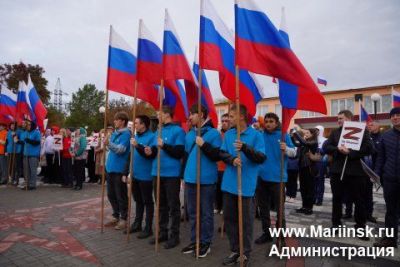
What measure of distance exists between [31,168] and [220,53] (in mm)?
8580

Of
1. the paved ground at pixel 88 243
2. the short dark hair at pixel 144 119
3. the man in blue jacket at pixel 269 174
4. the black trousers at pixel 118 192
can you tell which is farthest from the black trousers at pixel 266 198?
the black trousers at pixel 118 192

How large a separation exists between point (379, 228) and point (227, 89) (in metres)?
4.21

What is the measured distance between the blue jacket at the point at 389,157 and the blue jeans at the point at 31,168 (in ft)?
33.2

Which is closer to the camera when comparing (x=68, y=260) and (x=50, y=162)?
(x=68, y=260)

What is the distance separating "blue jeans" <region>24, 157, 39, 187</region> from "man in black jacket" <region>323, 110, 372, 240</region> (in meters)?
9.26

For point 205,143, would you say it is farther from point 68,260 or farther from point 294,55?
point 68,260

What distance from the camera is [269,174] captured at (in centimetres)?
554

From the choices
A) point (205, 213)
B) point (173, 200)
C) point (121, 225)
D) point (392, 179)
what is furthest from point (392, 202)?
point (121, 225)

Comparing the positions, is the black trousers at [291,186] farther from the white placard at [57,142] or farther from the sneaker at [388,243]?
the white placard at [57,142]

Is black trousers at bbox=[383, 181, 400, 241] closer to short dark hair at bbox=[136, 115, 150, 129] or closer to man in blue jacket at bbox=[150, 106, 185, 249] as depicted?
man in blue jacket at bbox=[150, 106, 185, 249]

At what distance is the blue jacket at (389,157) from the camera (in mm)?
5242

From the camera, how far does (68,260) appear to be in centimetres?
454

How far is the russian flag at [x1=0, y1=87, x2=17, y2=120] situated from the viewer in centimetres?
1170

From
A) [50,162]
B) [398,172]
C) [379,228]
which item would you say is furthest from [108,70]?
[50,162]
